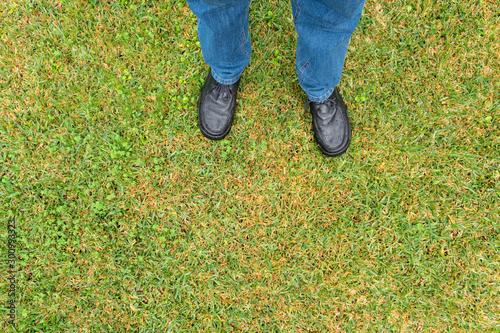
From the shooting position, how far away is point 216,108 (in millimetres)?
2627

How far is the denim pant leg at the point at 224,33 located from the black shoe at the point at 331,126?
2.40ft

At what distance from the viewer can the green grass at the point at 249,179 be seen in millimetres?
2602

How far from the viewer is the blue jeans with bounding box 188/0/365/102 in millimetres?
1649

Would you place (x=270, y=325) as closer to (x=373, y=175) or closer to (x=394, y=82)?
(x=373, y=175)

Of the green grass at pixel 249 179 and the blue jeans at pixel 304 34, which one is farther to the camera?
the green grass at pixel 249 179

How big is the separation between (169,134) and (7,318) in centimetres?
208

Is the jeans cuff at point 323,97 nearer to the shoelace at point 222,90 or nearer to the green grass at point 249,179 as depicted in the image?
the green grass at point 249,179

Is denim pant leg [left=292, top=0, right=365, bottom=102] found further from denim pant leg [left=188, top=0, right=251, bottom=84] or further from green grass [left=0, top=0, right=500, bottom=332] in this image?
green grass [left=0, top=0, right=500, bottom=332]

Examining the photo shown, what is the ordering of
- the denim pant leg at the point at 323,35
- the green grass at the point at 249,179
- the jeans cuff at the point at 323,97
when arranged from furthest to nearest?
the green grass at the point at 249,179
the jeans cuff at the point at 323,97
the denim pant leg at the point at 323,35

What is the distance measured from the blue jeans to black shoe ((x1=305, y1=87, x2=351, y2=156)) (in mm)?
271

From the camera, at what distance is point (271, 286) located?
261cm

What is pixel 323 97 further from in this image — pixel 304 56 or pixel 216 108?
pixel 216 108

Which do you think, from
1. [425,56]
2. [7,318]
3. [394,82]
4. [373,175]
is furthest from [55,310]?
[425,56]

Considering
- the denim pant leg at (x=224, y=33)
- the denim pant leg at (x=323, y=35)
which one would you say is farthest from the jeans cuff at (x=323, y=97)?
the denim pant leg at (x=224, y=33)
